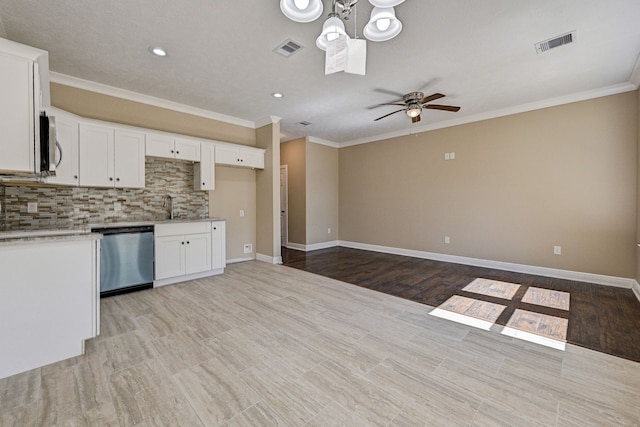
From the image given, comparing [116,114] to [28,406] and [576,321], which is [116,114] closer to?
[28,406]

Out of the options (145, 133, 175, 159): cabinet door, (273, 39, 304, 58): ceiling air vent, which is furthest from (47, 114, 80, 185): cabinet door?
(273, 39, 304, 58): ceiling air vent

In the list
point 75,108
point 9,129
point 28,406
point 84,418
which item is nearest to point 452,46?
point 9,129

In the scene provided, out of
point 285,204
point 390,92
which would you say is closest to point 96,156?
point 390,92

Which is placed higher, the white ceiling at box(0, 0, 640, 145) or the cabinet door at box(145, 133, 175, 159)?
the white ceiling at box(0, 0, 640, 145)

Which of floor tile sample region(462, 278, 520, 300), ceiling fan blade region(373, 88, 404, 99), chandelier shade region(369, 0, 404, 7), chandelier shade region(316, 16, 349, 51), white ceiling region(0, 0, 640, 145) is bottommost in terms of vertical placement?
floor tile sample region(462, 278, 520, 300)

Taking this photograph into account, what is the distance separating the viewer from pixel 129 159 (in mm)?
3592

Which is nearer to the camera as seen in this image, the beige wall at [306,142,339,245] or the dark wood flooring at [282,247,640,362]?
the dark wood flooring at [282,247,640,362]

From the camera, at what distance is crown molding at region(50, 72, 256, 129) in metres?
3.35

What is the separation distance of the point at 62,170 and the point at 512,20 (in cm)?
477

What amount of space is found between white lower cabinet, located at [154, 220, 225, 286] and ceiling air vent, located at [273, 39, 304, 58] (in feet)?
8.48

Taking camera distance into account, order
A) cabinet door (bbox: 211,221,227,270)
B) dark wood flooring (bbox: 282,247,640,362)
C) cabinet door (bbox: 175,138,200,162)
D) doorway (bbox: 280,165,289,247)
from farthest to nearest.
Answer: doorway (bbox: 280,165,289,247) → cabinet door (bbox: 211,221,227,270) → cabinet door (bbox: 175,138,200,162) → dark wood flooring (bbox: 282,247,640,362)

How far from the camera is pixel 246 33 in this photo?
99.8 inches

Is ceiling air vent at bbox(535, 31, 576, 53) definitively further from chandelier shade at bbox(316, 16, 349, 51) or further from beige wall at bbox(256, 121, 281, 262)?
beige wall at bbox(256, 121, 281, 262)

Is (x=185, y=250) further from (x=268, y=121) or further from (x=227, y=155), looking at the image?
(x=268, y=121)
